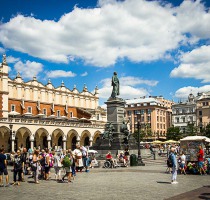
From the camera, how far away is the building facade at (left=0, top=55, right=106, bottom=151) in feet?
174

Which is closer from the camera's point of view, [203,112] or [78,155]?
[78,155]

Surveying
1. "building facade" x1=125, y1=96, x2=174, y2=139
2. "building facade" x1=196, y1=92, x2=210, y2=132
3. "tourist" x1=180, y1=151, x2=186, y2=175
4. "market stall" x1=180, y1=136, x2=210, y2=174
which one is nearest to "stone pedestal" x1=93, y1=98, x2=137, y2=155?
"market stall" x1=180, y1=136, x2=210, y2=174

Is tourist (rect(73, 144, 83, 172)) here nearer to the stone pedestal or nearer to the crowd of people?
the crowd of people

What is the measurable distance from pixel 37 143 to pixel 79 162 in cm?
4214

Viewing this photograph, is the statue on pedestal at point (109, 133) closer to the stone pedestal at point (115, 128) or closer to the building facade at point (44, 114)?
the stone pedestal at point (115, 128)

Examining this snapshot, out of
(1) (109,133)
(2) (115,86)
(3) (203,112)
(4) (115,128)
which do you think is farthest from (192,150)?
(3) (203,112)

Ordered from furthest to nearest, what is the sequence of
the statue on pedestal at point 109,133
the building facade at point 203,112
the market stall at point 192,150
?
the building facade at point 203,112 → the statue on pedestal at point 109,133 → the market stall at point 192,150

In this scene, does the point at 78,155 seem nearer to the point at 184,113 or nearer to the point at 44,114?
the point at 44,114

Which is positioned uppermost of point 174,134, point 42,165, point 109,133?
point 109,133

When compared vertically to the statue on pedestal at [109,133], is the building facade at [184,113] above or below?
above

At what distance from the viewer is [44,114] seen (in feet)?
210

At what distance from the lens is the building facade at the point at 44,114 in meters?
53.1

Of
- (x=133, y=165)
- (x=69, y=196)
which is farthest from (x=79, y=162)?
(x=69, y=196)

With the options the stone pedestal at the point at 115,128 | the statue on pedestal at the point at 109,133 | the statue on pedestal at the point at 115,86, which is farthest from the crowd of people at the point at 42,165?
the statue on pedestal at the point at 115,86
